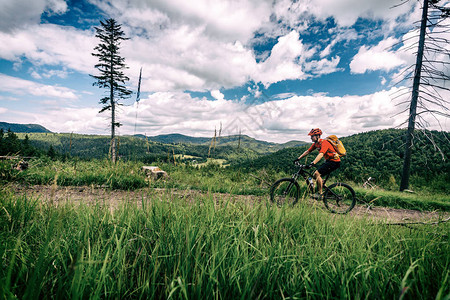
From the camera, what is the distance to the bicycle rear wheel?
283cm

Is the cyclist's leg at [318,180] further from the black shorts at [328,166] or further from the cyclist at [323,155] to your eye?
the black shorts at [328,166]

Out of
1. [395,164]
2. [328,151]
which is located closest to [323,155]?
[328,151]

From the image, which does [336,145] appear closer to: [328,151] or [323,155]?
[328,151]

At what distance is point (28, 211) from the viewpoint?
2236 mm

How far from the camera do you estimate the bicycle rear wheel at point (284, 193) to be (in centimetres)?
283

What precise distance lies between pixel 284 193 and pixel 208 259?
4.75 m

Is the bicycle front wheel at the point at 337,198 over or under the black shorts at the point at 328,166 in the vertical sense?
under

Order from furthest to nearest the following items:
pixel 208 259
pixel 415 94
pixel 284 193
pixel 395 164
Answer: pixel 395 164
pixel 415 94
pixel 284 193
pixel 208 259

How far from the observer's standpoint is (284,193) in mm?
5703

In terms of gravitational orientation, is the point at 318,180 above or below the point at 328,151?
below

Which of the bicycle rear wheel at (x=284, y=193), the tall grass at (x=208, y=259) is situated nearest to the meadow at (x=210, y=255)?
the tall grass at (x=208, y=259)

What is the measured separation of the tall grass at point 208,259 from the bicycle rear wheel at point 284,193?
389 mm

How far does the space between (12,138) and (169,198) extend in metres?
54.2

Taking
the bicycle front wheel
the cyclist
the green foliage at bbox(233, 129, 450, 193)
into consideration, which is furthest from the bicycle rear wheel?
the green foliage at bbox(233, 129, 450, 193)
